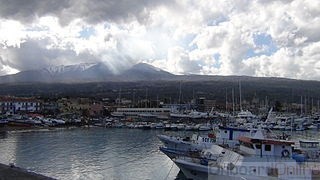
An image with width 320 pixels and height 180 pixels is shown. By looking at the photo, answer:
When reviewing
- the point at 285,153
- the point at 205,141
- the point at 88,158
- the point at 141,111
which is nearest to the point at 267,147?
the point at 285,153

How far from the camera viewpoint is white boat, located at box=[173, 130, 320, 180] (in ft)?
88.7

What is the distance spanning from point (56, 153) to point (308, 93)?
164m

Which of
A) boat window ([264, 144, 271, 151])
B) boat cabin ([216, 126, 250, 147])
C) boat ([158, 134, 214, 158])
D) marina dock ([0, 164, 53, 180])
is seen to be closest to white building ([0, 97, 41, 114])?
boat ([158, 134, 214, 158])

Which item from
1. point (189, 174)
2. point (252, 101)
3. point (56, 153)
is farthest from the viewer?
point (252, 101)

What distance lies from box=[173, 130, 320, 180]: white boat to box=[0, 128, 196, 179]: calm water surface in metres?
8.41

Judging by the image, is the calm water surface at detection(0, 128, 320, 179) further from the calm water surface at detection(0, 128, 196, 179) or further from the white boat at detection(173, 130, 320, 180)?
the white boat at detection(173, 130, 320, 180)

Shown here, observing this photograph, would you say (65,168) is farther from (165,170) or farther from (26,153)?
(26,153)

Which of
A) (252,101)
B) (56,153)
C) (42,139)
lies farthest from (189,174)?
(252,101)

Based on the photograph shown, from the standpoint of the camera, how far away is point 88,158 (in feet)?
159

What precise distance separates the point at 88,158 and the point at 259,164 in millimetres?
24960

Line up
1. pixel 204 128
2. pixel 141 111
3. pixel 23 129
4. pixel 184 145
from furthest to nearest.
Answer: pixel 141 111 < pixel 204 128 < pixel 23 129 < pixel 184 145

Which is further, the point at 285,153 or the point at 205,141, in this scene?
the point at 205,141

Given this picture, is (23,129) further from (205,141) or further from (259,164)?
(259,164)

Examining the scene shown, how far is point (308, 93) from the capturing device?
198m
